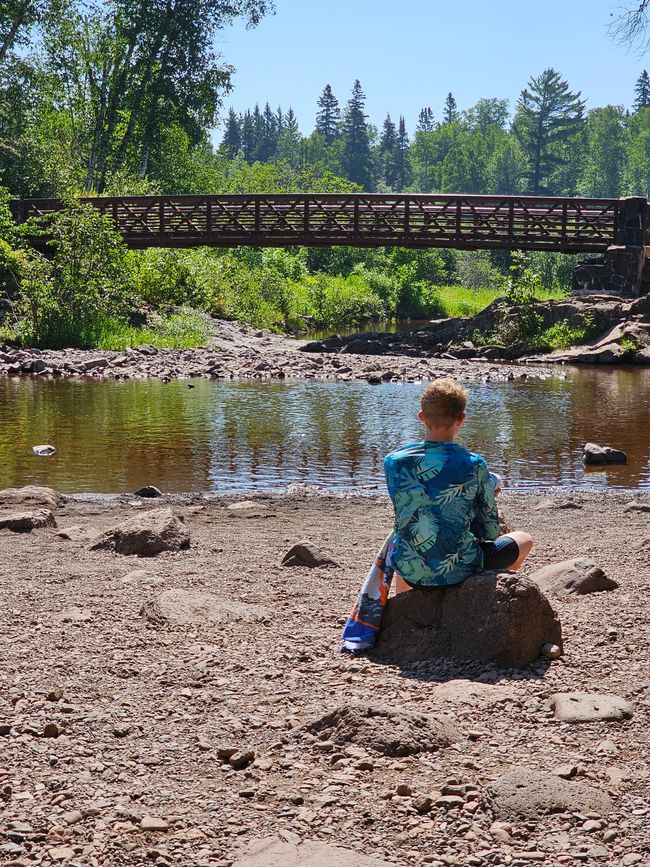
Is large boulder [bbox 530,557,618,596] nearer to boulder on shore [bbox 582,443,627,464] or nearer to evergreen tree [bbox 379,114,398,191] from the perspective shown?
boulder on shore [bbox 582,443,627,464]

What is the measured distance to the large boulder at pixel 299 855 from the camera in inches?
116

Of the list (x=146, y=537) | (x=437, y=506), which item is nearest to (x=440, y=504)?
(x=437, y=506)

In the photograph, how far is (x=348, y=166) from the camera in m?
148

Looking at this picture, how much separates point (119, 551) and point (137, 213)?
3132 cm

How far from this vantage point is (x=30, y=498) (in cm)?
945

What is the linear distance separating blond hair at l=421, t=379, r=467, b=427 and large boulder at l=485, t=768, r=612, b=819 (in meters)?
1.81

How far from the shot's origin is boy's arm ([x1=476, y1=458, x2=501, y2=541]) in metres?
4.82

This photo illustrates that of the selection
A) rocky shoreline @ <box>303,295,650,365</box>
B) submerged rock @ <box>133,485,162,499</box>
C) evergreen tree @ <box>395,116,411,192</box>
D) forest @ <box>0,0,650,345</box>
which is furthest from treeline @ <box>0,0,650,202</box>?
evergreen tree @ <box>395,116,411,192</box>

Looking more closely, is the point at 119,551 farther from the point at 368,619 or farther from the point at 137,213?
the point at 137,213

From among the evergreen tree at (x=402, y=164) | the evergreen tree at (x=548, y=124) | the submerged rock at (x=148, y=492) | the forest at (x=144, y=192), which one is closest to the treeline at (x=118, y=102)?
the forest at (x=144, y=192)

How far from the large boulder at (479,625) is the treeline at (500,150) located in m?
120

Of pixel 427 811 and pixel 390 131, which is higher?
pixel 390 131

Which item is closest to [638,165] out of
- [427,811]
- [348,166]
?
[348,166]

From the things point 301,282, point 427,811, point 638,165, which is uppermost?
point 638,165
